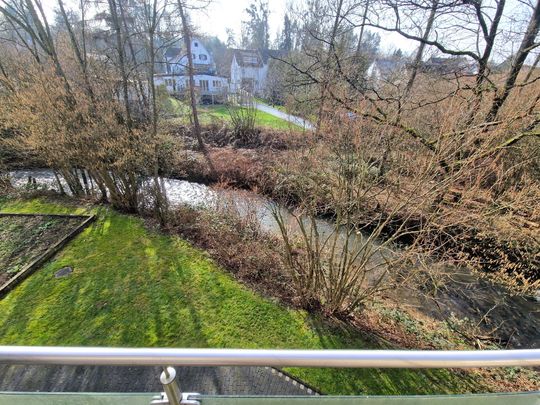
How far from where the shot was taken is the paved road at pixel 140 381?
362cm

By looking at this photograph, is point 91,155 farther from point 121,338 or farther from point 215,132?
point 215,132

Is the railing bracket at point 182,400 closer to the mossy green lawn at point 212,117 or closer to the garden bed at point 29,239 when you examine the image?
the garden bed at point 29,239

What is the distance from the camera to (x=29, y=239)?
6734 mm

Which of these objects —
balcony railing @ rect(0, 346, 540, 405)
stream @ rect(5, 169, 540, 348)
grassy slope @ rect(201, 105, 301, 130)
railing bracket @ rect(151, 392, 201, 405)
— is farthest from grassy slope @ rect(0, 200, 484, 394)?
grassy slope @ rect(201, 105, 301, 130)

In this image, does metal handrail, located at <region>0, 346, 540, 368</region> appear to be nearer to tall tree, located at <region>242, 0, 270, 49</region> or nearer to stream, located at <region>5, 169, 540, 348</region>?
stream, located at <region>5, 169, 540, 348</region>

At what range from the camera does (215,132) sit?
55.0 feet

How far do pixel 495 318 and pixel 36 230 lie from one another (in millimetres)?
10912

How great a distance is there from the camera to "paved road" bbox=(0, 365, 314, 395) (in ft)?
11.9

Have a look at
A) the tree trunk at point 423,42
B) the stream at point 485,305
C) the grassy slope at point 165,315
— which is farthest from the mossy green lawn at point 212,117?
the grassy slope at point 165,315

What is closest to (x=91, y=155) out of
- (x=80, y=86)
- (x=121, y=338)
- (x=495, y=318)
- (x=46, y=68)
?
(x=80, y=86)

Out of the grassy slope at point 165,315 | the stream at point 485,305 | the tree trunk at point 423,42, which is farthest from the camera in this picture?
the tree trunk at point 423,42

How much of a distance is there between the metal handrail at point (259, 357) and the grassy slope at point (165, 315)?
3298 mm

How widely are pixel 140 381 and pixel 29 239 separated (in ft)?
17.7

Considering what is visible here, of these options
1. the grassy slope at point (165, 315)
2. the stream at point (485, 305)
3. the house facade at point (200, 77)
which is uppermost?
the house facade at point (200, 77)
